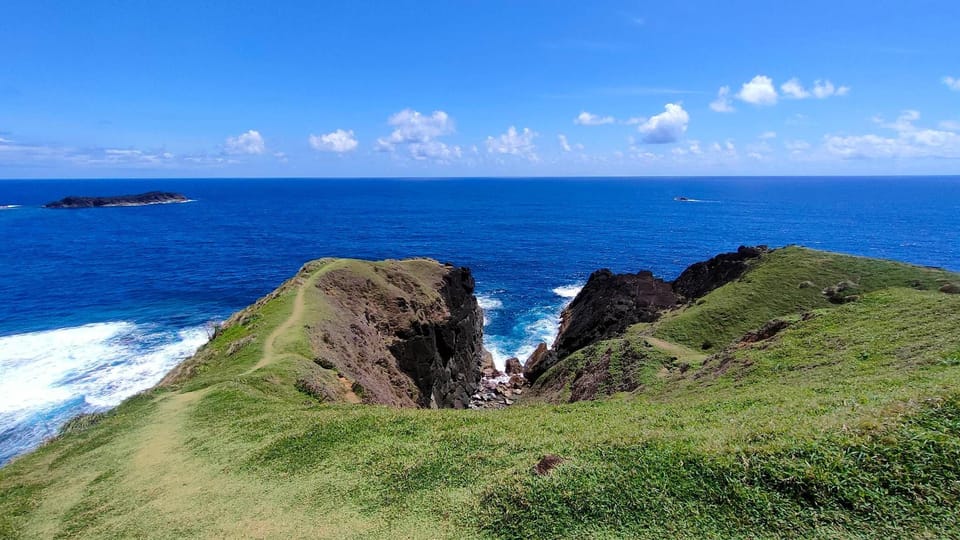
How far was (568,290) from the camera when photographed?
8688 cm

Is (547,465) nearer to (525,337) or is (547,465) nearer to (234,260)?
(525,337)

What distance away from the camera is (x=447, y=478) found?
16.5 metres

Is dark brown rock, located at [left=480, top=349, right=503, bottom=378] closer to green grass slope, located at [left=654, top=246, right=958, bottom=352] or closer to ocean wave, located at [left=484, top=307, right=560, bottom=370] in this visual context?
ocean wave, located at [left=484, top=307, right=560, bottom=370]

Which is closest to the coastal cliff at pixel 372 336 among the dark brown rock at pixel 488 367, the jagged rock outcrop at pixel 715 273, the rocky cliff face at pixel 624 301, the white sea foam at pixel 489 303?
the dark brown rock at pixel 488 367

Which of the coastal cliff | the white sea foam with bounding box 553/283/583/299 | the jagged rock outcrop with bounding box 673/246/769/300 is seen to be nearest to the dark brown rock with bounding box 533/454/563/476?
the coastal cliff

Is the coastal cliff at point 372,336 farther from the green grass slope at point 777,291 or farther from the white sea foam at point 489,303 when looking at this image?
the green grass slope at point 777,291

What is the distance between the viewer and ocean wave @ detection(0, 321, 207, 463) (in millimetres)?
42969

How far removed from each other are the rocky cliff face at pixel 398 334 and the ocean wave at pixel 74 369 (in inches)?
857

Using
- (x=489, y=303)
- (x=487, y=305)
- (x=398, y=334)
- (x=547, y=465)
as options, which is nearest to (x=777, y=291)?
(x=398, y=334)

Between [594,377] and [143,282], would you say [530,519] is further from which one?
[143,282]

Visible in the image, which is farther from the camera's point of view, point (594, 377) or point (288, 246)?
point (288, 246)

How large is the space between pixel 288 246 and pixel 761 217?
16710cm

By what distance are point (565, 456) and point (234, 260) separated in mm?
107536

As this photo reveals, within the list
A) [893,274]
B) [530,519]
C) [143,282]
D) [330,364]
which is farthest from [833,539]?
[143,282]
